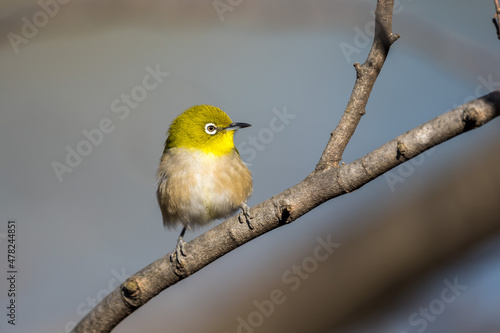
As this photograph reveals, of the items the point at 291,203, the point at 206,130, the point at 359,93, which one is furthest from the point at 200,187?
the point at 359,93

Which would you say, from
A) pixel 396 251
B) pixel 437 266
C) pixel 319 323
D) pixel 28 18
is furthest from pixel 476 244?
pixel 28 18

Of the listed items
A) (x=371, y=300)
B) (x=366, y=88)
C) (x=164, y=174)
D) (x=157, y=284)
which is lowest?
(x=371, y=300)

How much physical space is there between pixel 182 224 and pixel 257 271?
3.08 feet

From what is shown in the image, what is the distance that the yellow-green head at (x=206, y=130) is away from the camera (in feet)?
17.4

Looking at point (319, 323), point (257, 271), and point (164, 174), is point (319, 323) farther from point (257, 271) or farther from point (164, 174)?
point (164, 174)

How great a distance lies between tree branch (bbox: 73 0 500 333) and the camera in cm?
238

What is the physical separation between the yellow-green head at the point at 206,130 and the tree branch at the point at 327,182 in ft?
6.73

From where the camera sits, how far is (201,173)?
500 centimetres

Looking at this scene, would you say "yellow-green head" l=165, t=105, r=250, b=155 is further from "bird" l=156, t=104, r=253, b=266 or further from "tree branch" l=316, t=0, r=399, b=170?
"tree branch" l=316, t=0, r=399, b=170

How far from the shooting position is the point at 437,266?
4719 millimetres

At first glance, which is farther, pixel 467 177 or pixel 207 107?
pixel 207 107

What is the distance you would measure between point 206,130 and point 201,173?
0.62 meters

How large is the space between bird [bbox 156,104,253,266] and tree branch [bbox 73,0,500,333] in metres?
1.43

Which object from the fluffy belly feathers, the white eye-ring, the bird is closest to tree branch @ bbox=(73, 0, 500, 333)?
the bird
